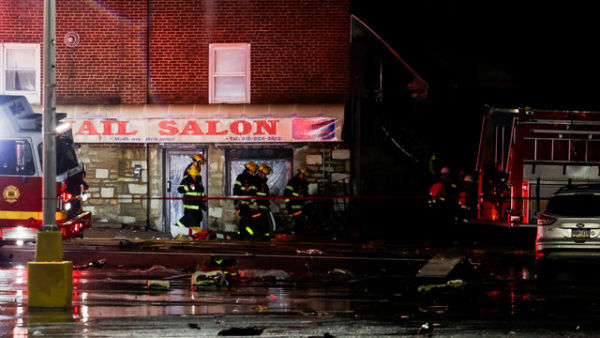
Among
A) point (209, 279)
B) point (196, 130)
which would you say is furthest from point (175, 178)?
point (209, 279)

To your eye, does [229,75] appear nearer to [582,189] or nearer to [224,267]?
[224,267]

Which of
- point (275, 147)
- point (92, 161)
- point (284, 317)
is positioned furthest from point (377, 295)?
point (92, 161)

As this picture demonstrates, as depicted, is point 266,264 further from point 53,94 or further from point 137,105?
point 137,105

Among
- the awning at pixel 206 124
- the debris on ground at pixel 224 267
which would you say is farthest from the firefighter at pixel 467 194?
the debris on ground at pixel 224 267

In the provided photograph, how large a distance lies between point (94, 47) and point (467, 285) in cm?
1381

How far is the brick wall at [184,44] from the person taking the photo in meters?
23.7

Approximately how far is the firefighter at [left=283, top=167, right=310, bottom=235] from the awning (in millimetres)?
1209

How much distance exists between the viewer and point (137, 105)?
23.7m

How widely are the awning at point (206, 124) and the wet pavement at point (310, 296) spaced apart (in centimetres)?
434

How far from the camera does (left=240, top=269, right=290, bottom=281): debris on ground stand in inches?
571

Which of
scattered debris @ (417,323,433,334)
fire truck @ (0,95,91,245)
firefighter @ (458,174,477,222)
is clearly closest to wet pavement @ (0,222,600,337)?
scattered debris @ (417,323,433,334)

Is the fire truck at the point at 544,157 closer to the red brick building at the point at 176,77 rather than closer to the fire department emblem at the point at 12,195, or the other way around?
the red brick building at the point at 176,77

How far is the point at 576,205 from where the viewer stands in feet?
49.6

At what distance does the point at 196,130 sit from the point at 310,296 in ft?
35.2
